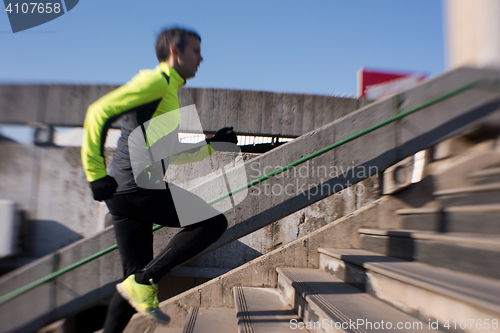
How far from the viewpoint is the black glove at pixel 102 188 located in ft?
5.49

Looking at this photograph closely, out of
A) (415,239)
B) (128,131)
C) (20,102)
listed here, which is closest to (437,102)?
(415,239)

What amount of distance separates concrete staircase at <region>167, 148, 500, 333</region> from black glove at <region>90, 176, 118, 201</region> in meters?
1.28

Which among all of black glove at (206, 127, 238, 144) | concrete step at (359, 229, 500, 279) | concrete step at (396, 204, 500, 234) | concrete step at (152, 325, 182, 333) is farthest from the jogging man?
concrete step at (396, 204, 500, 234)

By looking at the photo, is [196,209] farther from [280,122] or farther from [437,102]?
[280,122]

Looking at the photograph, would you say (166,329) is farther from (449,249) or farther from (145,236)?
(449,249)

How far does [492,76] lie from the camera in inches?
116

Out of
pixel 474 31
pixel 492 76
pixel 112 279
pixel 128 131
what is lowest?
pixel 112 279

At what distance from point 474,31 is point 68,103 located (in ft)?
16.5

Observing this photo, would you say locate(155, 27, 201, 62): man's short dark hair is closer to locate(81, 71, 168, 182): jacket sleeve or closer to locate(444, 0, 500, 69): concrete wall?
locate(81, 71, 168, 182): jacket sleeve

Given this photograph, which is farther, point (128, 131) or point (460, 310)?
point (128, 131)

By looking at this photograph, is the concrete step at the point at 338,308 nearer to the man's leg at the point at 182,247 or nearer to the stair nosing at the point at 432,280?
the stair nosing at the point at 432,280

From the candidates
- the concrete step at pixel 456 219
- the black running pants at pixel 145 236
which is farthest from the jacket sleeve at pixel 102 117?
the concrete step at pixel 456 219

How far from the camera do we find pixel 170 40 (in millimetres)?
1948

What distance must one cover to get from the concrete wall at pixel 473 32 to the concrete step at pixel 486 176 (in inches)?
42.2
